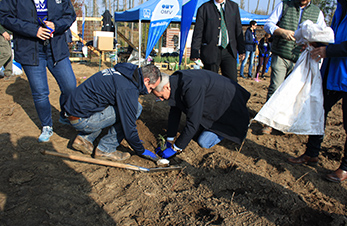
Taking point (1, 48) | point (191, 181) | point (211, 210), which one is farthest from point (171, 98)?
point (1, 48)

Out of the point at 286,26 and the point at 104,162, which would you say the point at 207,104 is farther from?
the point at 286,26

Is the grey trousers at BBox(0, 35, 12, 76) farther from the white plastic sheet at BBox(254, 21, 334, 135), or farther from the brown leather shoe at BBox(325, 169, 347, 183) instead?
the brown leather shoe at BBox(325, 169, 347, 183)

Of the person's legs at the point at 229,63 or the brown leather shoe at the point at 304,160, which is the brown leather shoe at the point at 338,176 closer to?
the brown leather shoe at the point at 304,160

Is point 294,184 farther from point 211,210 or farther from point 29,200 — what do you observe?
point 29,200

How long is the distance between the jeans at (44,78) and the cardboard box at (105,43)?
4.94 metres

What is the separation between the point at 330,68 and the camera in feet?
7.89

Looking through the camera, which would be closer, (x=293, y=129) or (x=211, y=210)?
(x=211, y=210)

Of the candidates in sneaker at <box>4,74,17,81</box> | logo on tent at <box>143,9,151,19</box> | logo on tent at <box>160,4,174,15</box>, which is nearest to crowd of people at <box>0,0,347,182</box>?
sneaker at <box>4,74,17,81</box>

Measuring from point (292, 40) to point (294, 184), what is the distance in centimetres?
180

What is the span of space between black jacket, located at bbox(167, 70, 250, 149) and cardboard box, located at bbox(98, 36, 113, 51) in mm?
5558

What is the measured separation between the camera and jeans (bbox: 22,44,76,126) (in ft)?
9.02

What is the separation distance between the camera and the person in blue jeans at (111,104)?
7.39ft

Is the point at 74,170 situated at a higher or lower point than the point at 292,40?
lower

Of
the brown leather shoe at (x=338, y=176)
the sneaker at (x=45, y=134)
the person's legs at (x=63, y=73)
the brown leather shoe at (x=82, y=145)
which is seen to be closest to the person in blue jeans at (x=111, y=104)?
the brown leather shoe at (x=82, y=145)
